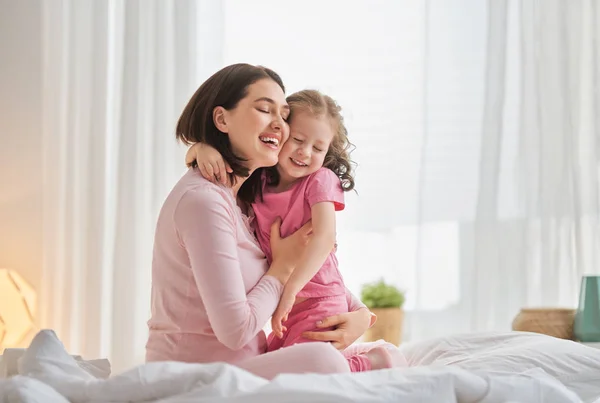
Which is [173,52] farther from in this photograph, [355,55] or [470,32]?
[470,32]

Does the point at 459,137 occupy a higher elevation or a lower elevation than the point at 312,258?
higher

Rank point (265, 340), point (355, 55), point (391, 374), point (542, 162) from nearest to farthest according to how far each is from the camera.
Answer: point (391, 374) → point (265, 340) → point (542, 162) → point (355, 55)

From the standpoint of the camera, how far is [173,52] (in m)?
4.01

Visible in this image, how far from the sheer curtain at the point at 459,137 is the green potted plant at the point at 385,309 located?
17 cm

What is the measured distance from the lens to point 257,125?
1924 mm

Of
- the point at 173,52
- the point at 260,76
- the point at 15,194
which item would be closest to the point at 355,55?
the point at 173,52

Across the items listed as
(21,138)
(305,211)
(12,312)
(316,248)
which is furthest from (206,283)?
(21,138)

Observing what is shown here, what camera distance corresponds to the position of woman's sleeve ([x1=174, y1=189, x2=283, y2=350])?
1670 millimetres

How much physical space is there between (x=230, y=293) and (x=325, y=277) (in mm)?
408

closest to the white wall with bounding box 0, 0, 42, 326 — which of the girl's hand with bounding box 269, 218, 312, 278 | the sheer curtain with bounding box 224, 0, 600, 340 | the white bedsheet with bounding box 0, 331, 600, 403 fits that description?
the sheer curtain with bounding box 224, 0, 600, 340

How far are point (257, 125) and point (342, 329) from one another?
0.52 m

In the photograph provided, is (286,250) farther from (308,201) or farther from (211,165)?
(211,165)

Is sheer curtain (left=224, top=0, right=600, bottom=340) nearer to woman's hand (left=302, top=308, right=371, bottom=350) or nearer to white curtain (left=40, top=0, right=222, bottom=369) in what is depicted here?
white curtain (left=40, top=0, right=222, bottom=369)

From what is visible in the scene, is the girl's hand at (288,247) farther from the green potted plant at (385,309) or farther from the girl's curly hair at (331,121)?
the green potted plant at (385,309)
